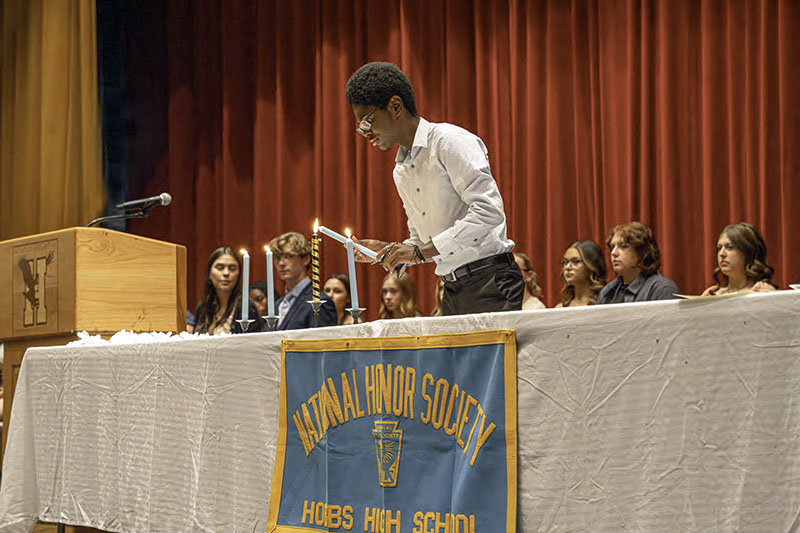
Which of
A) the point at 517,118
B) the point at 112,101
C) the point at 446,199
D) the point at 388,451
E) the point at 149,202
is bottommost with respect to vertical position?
the point at 388,451

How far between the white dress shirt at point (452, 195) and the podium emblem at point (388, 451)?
0.48 metres

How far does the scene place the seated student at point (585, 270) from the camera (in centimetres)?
463

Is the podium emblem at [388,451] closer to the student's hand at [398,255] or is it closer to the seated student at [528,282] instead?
the student's hand at [398,255]

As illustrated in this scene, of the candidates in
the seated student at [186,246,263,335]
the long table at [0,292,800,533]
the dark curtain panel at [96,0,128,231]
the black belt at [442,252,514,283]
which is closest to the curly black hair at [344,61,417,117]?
the black belt at [442,252,514,283]

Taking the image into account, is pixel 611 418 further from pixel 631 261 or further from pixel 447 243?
pixel 631 261

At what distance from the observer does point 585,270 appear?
4.67 m

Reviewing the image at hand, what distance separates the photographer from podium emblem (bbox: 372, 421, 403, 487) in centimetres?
190

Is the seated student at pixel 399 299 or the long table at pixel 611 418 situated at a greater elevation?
the seated student at pixel 399 299

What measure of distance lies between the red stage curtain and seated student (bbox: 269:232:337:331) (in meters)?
1.24

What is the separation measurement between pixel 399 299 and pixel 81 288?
2.21 meters

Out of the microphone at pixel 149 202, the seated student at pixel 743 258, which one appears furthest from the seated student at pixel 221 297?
the seated student at pixel 743 258

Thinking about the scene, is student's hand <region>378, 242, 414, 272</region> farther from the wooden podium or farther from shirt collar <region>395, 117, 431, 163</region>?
the wooden podium

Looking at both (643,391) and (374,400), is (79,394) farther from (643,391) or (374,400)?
(643,391)

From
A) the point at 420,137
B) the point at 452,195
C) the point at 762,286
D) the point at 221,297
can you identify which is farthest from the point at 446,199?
the point at 221,297
